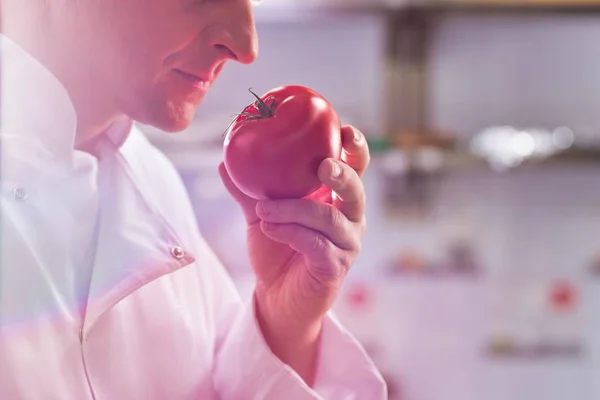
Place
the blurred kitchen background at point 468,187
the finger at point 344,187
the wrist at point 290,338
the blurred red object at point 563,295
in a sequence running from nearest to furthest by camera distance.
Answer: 1. the finger at point 344,187
2. the wrist at point 290,338
3. the blurred kitchen background at point 468,187
4. the blurred red object at point 563,295

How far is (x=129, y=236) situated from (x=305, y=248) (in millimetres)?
145

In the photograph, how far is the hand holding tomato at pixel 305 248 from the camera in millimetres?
401

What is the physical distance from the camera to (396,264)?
1.60 metres

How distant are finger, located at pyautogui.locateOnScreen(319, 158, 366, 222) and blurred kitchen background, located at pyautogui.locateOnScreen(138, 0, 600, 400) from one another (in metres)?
1.02

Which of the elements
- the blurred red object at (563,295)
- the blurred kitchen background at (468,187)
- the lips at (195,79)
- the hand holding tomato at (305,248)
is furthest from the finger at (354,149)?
the blurred red object at (563,295)

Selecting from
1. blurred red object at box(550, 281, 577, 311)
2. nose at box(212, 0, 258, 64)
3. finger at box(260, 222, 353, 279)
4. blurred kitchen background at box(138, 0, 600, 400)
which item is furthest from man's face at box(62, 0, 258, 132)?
blurred red object at box(550, 281, 577, 311)

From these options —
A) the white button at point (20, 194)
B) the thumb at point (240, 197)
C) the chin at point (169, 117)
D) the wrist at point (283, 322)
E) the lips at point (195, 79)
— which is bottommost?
the wrist at point (283, 322)

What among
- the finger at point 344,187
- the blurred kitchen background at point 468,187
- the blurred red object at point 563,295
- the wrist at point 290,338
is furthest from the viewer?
the blurred red object at point 563,295

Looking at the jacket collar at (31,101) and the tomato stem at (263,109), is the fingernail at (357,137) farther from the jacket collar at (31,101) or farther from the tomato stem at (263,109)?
the jacket collar at (31,101)

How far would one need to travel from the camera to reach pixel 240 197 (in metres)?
0.48

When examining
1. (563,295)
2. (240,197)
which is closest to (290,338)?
(240,197)

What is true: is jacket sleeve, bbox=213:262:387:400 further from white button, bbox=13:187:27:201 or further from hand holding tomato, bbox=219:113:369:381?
white button, bbox=13:187:27:201

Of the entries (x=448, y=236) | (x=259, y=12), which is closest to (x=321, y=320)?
(x=259, y=12)

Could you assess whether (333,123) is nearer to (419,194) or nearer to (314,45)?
(314,45)
